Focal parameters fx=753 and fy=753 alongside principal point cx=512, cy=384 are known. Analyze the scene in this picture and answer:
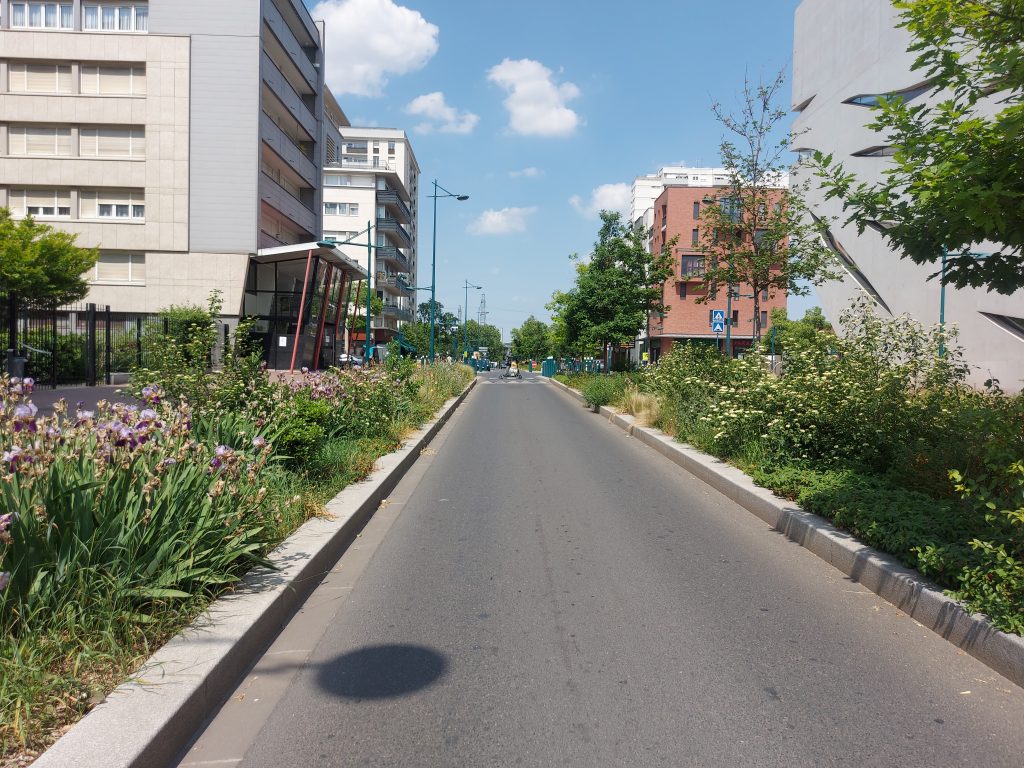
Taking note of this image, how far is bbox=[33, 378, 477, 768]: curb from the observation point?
2.65 meters

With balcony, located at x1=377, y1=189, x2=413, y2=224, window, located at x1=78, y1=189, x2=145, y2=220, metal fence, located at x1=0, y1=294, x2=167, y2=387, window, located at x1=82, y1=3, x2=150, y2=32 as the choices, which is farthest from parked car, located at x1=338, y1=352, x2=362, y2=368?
balcony, located at x1=377, y1=189, x2=413, y2=224

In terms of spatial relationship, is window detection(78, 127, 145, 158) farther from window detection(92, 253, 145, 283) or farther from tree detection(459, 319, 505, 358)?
tree detection(459, 319, 505, 358)

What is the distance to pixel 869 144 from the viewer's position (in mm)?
40031

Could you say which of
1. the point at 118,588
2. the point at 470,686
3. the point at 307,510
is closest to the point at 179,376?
the point at 307,510

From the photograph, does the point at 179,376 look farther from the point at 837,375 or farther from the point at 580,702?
the point at 837,375

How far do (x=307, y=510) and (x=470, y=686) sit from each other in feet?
10.6

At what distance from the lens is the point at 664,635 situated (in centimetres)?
432

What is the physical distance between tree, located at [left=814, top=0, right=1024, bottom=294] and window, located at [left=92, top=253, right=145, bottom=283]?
3645cm

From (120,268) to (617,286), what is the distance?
23.7 meters

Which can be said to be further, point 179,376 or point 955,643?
point 179,376

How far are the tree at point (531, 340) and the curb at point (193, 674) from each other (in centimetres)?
10028

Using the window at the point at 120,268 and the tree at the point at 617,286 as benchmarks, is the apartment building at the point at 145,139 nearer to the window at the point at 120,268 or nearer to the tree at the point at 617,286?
the window at the point at 120,268

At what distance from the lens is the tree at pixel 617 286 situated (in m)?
28.0

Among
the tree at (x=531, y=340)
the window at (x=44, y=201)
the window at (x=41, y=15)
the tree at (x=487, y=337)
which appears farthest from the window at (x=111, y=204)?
the tree at (x=487, y=337)
